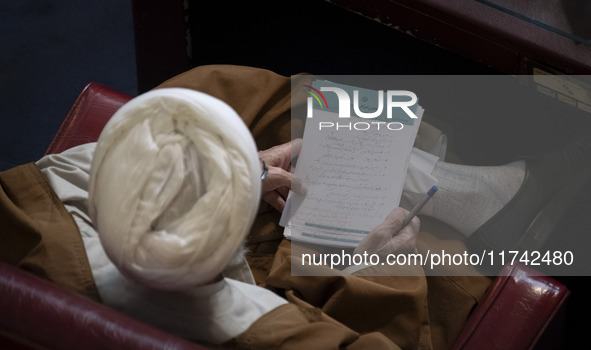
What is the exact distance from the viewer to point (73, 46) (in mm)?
2299

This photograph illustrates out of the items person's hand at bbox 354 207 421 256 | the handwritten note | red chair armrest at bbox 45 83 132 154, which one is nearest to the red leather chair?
red chair armrest at bbox 45 83 132 154

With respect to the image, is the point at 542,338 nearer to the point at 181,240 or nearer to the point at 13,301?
the point at 181,240

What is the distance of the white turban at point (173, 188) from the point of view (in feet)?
2.76

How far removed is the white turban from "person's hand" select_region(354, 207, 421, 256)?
1.52ft

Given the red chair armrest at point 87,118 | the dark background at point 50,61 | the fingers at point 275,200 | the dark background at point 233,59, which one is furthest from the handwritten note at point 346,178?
the dark background at point 50,61

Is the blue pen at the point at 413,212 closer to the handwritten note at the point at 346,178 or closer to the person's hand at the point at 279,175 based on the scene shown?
the handwritten note at the point at 346,178

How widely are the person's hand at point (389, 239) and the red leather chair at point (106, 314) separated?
0.56 feet

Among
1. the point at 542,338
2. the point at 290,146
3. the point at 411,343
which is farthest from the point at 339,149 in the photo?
the point at 542,338

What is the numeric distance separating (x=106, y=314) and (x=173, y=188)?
0.66 feet

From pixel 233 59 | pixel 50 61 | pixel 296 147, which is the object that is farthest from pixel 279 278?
pixel 50 61

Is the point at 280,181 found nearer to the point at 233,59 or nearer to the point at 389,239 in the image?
the point at 389,239

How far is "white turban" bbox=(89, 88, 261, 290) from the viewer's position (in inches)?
33.1

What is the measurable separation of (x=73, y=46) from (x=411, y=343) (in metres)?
1.61

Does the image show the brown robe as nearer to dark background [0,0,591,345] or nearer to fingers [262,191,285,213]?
fingers [262,191,285,213]
